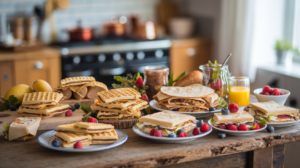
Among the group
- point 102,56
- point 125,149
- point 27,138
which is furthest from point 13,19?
point 125,149

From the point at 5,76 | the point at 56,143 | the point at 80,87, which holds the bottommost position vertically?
the point at 5,76

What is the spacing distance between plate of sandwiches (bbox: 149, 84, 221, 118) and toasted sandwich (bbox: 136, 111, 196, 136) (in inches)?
7.4

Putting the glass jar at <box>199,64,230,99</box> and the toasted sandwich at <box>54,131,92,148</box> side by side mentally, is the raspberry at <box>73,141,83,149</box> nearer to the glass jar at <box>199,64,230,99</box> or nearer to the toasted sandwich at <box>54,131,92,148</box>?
the toasted sandwich at <box>54,131,92,148</box>

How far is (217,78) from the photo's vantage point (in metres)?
1.91

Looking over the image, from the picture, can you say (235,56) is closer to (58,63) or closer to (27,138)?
(58,63)

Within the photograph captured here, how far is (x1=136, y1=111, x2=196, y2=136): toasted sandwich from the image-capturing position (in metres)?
1.40

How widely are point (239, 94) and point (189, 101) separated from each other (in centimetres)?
35

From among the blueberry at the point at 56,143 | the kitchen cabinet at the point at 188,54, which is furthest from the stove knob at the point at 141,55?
the blueberry at the point at 56,143

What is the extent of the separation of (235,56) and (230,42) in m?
0.23

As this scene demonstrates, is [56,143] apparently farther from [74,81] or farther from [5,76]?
[5,76]

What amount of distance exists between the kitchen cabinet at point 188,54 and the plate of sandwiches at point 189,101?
255 centimetres

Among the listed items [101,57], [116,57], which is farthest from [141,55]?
[101,57]

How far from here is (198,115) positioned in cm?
170

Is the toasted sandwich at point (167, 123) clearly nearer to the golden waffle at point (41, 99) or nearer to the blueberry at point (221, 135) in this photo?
the blueberry at point (221, 135)
